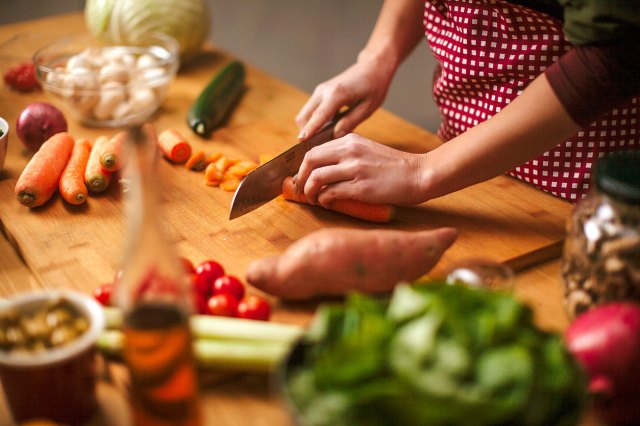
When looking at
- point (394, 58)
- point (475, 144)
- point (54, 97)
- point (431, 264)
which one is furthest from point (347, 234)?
point (54, 97)

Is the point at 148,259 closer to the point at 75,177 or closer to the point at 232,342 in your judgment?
the point at 232,342

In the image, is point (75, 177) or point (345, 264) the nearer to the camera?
point (345, 264)

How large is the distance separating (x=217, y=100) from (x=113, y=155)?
0.42m

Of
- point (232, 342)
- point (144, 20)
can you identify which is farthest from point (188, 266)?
point (144, 20)

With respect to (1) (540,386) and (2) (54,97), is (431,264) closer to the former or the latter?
(1) (540,386)

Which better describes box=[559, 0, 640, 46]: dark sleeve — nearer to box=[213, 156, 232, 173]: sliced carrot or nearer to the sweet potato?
the sweet potato

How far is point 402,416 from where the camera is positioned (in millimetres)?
691

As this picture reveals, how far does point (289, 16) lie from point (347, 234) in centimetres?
266

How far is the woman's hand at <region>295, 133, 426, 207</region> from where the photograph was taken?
1.32 metres

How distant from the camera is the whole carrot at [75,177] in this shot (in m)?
1.43

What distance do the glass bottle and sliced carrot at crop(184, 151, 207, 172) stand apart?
0.82 m

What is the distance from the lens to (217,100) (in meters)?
1.83

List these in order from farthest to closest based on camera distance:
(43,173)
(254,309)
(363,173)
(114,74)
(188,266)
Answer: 1. (114,74)
2. (43,173)
3. (363,173)
4. (188,266)
5. (254,309)

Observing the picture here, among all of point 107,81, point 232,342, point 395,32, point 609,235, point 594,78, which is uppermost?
point 594,78
